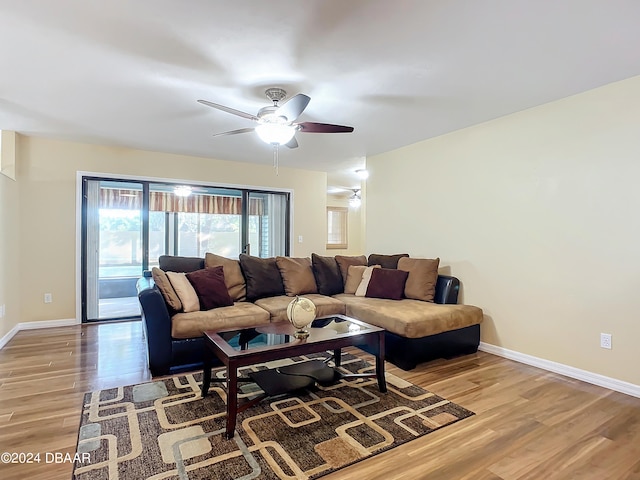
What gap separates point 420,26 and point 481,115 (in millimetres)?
1884

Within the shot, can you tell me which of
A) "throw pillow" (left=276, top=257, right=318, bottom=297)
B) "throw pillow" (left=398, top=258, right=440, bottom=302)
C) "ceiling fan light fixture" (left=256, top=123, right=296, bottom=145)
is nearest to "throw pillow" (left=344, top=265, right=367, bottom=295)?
"throw pillow" (left=276, top=257, right=318, bottom=297)

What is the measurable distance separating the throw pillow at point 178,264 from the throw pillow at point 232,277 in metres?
0.11

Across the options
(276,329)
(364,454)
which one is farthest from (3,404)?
(364,454)

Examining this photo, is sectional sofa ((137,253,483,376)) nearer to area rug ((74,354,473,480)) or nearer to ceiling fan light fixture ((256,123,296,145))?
area rug ((74,354,473,480))

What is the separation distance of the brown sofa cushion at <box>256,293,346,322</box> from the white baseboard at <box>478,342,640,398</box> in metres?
1.64

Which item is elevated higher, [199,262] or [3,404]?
[199,262]

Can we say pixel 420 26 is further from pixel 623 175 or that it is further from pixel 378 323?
pixel 378 323

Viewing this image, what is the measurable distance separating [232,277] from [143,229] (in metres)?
2.07

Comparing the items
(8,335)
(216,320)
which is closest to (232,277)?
(216,320)

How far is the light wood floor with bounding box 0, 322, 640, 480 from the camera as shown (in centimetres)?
179

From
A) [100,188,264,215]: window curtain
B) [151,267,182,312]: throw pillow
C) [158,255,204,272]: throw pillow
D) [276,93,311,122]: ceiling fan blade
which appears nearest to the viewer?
[276,93,311,122]: ceiling fan blade

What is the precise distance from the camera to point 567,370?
3.08 m

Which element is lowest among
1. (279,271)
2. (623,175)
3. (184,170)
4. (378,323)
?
(378,323)

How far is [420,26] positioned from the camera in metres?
2.07
